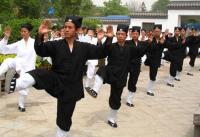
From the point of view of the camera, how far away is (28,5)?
2097cm

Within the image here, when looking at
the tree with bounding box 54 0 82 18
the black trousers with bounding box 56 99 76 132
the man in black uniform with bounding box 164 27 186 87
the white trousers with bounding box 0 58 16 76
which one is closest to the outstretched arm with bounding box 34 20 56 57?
the black trousers with bounding box 56 99 76 132

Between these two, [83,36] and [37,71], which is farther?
[83,36]

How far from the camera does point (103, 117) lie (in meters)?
8.91

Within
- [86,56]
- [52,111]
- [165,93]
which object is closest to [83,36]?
[165,93]

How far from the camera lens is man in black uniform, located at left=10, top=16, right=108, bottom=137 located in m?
5.89

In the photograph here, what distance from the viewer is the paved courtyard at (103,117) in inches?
302

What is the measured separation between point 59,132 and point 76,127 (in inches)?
68.4

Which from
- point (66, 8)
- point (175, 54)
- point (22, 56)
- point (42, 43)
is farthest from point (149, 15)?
point (42, 43)

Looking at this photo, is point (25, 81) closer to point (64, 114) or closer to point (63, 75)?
point (63, 75)

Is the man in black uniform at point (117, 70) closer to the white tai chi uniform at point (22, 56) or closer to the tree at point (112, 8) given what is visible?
the white tai chi uniform at point (22, 56)

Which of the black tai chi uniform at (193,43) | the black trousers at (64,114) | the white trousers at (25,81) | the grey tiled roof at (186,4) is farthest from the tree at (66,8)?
the white trousers at (25,81)

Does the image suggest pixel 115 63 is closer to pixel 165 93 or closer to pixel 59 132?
pixel 59 132

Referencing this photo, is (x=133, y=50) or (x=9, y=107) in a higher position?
(x=133, y=50)

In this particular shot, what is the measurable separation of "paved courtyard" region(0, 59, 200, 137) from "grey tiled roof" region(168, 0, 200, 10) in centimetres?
1743
